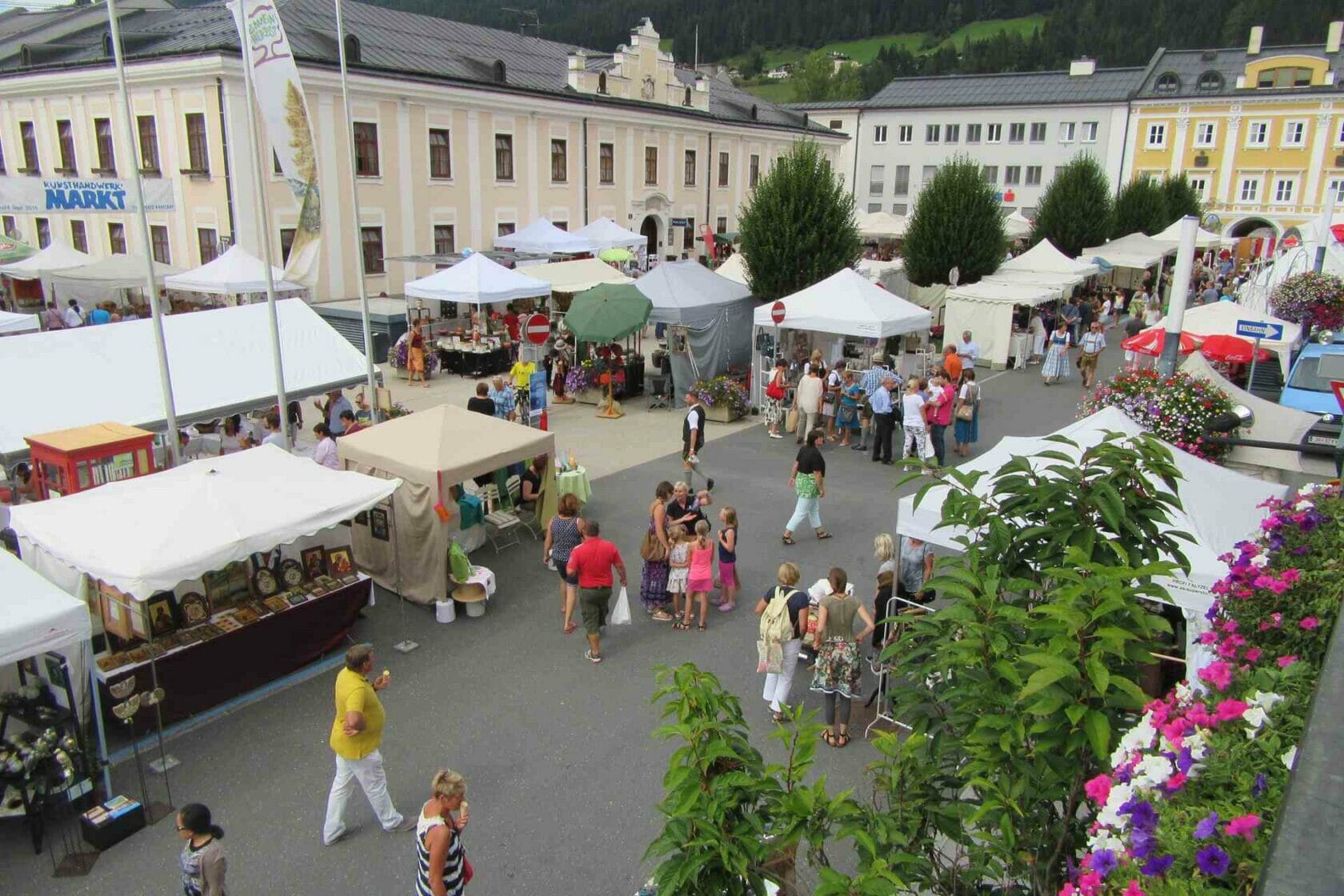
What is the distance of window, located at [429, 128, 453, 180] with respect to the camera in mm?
29650

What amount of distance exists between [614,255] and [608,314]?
11.7 metres

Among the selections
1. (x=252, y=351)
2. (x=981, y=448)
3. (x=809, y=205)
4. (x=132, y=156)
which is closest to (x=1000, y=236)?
(x=809, y=205)

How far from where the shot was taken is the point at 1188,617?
22.1 feet

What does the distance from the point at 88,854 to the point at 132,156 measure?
263 inches

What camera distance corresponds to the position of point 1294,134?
4869cm

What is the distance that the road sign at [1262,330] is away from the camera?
47.4ft

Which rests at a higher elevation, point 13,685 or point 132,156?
point 132,156

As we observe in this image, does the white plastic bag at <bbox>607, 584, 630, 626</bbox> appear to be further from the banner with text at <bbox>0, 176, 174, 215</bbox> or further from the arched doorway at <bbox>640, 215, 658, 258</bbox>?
the arched doorway at <bbox>640, 215, 658, 258</bbox>

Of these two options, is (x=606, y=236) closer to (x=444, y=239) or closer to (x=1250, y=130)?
(x=444, y=239)

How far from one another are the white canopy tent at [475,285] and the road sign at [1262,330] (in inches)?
536

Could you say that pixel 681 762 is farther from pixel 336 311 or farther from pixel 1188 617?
pixel 336 311

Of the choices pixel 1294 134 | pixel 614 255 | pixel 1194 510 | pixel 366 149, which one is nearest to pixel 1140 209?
pixel 1294 134

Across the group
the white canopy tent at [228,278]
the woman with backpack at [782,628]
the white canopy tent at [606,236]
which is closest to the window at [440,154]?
the white canopy tent at [606,236]

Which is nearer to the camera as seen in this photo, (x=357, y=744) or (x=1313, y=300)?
(x=357, y=744)
